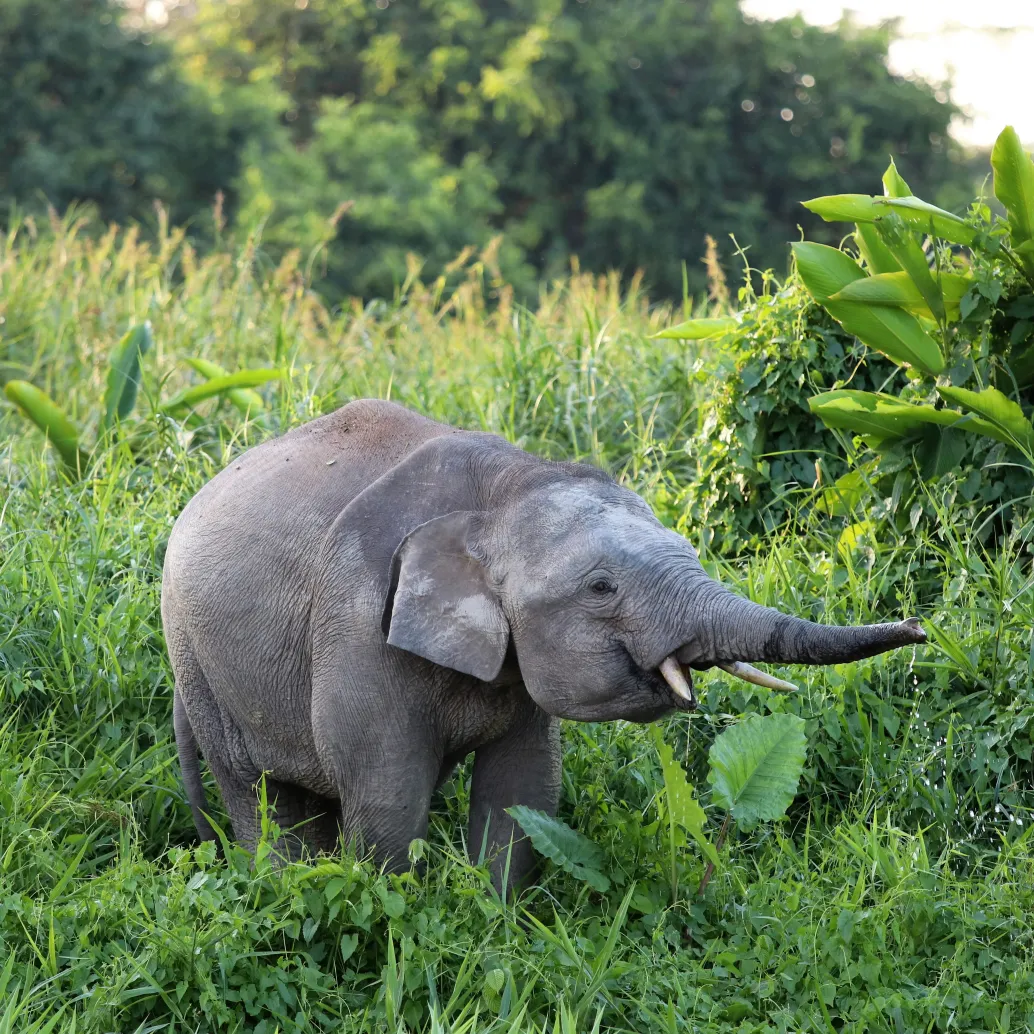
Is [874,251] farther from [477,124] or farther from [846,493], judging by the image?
[477,124]

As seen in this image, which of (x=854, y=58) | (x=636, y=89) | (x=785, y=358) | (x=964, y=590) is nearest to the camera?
(x=964, y=590)

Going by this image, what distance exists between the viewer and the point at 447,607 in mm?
3240

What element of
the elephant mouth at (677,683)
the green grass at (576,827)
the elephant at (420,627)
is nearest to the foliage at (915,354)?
the green grass at (576,827)

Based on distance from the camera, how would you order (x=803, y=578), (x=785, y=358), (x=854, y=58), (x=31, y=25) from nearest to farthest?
1. (x=803, y=578)
2. (x=785, y=358)
3. (x=31, y=25)
4. (x=854, y=58)

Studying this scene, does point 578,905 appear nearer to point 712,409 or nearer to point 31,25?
point 712,409

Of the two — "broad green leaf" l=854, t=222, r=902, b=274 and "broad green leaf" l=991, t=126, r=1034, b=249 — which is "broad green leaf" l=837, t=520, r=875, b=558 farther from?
"broad green leaf" l=991, t=126, r=1034, b=249

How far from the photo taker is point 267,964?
330 cm

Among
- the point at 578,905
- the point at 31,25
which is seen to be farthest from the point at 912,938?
the point at 31,25

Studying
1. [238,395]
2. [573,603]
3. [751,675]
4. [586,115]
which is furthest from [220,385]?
[586,115]

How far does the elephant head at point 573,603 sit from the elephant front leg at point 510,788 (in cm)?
42

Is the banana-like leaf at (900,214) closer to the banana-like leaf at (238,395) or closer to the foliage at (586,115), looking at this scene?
the banana-like leaf at (238,395)

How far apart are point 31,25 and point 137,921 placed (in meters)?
20.1

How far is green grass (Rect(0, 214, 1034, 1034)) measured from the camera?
3230 millimetres

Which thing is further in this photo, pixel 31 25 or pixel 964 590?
pixel 31 25
